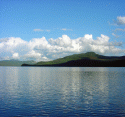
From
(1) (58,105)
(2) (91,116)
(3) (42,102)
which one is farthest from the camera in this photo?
(3) (42,102)

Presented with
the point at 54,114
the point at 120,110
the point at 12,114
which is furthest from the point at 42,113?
the point at 120,110

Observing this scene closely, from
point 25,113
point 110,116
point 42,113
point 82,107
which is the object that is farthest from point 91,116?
point 25,113

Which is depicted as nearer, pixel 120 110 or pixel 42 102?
pixel 120 110

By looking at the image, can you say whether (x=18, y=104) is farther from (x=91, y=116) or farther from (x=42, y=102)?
(x=91, y=116)

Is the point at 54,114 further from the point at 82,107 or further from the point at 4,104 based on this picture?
the point at 4,104

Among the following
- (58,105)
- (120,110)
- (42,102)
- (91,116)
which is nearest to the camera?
(91,116)

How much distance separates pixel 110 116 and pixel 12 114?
709 inches

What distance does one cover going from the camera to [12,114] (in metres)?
30.7

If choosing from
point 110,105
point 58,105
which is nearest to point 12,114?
point 58,105

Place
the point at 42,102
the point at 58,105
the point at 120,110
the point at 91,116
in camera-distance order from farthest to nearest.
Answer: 1. the point at 42,102
2. the point at 58,105
3. the point at 120,110
4. the point at 91,116

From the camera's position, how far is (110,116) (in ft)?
98.1

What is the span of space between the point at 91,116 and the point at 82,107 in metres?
5.81

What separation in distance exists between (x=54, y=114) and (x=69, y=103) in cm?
852

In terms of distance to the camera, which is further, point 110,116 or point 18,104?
point 18,104
